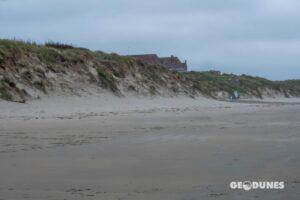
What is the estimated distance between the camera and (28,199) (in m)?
5.15

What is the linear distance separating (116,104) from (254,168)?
639 inches

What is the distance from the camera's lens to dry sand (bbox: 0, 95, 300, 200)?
5.55m

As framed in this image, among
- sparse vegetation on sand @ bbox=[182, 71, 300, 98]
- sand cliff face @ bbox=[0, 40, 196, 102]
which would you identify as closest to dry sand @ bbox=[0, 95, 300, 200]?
sand cliff face @ bbox=[0, 40, 196, 102]

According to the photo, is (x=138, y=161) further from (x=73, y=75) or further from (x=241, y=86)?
(x=241, y=86)

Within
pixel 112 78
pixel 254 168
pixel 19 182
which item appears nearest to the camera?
pixel 19 182

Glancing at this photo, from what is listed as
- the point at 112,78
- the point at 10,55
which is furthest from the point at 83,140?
the point at 112,78

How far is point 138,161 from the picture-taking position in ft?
25.2

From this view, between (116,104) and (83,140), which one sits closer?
(83,140)

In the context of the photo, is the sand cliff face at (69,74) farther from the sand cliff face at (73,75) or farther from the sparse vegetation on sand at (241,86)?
the sparse vegetation on sand at (241,86)

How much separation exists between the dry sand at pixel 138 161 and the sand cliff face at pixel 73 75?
257 inches

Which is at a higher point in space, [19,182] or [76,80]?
[76,80]

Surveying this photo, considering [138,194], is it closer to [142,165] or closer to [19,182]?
[19,182]

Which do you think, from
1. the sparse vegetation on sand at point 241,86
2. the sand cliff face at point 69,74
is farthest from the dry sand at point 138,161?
the sparse vegetation on sand at point 241,86

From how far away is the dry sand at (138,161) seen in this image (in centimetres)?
555
